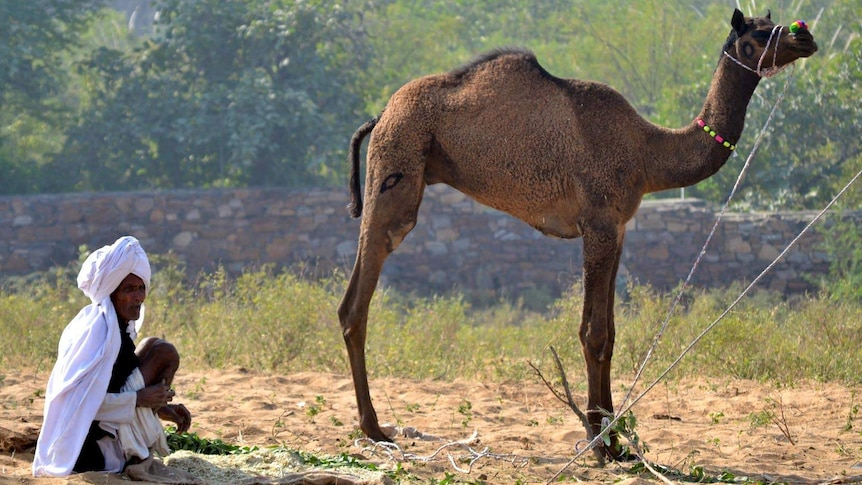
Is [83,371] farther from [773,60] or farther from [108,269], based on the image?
[773,60]

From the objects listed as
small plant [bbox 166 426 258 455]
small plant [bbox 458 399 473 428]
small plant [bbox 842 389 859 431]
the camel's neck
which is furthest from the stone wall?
small plant [bbox 166 426 258 455]

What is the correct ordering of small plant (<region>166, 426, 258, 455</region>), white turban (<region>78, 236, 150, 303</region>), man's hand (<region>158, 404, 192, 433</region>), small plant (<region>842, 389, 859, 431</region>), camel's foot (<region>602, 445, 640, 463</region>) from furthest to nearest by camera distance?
1. small plant (<region>842, 389, 859, 431</region>)
2. camel's foot (<region>602, 445, 640, 463</region>)
3. small plant (<region>166, 426, 258, 455</region>)
4. man's hand (<region>158, 404, 192, 433</region>)
5. white turban (<region>78, 236, 150, 303</region>)

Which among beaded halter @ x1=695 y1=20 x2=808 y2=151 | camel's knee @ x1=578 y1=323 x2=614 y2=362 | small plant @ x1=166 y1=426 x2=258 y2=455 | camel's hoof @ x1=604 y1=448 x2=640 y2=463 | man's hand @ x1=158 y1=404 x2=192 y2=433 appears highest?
beaded halter @ x1=695 y1=20 x2=808 y2=151

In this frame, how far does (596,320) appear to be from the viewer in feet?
20.8

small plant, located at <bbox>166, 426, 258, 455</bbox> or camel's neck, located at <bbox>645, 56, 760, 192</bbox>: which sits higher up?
camel's neck, located at <bbox>645, 56, 760, 192</bbox>

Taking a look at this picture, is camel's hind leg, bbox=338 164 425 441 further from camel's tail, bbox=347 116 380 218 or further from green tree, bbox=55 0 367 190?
green tree, bbox=55 0 367 190

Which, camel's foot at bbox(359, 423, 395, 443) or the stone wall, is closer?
camel's foot at bbox(359, 423, 395, 443)

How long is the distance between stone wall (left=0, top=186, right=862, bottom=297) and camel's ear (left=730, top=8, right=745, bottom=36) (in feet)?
33.9

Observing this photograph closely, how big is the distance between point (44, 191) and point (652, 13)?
14816 millimetres

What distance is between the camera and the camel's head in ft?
21.0

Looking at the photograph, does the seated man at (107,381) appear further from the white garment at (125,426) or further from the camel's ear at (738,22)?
the camel's ear at (738,22)

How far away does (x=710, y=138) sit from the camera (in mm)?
6602

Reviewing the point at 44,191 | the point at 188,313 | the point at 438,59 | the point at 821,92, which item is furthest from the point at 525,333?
the point at 438,59

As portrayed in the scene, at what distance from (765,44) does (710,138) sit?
23.7 inches
